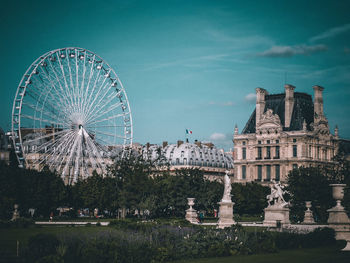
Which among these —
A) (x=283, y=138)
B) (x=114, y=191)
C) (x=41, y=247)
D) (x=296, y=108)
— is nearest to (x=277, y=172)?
(x=283, y=138)

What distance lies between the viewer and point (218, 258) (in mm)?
30078

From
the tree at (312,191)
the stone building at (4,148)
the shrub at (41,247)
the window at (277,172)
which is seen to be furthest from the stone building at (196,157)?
the shrub at (41,247)

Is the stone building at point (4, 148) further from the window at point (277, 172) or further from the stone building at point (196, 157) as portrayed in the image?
the stone building at point (196, 157)

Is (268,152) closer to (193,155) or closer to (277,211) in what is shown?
(193,155)

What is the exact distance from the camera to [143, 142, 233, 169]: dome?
183 meters

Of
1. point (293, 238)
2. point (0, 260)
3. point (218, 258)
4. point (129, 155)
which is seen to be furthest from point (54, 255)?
point (129, 155)

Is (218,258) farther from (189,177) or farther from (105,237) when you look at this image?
(189,177)

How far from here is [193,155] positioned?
185250mm

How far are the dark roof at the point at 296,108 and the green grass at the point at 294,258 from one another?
108 meters

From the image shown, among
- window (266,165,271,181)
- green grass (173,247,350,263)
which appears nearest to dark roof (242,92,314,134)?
window (266,165,271,181)

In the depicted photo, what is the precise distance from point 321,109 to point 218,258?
11747 cm

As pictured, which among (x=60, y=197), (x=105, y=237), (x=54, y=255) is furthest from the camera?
(x=60, y=197)

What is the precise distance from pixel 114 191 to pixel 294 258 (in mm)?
58251

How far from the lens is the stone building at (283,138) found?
138000mm
